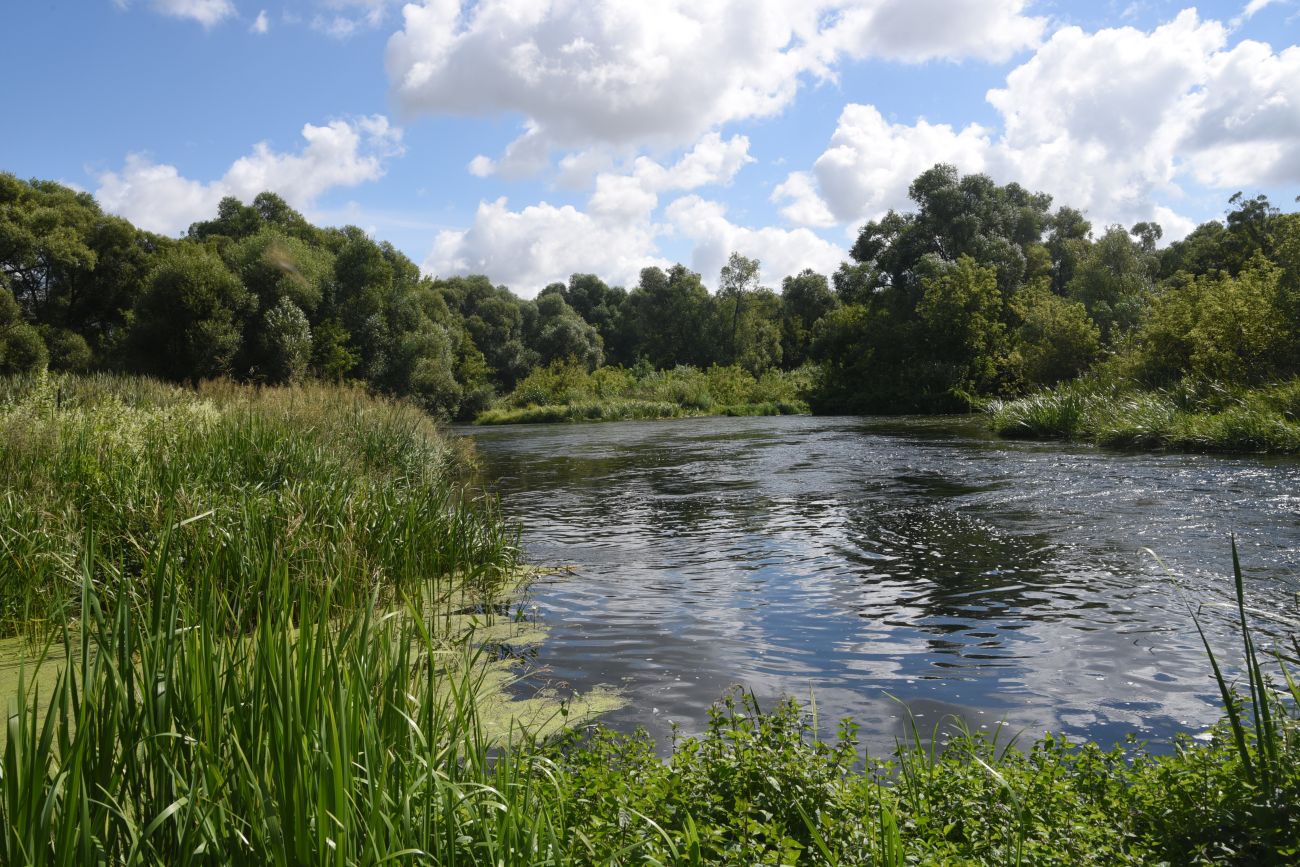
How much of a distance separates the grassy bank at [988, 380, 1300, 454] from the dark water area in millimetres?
1335

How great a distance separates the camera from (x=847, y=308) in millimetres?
53281

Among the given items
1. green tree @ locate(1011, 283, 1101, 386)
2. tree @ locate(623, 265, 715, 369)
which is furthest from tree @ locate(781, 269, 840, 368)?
green tree @ locate(1011, 283, 1101, 386)

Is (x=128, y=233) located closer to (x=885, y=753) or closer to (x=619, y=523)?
(x=619, y=523)

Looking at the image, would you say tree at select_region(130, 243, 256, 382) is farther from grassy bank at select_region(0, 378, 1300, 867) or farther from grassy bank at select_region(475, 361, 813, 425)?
grassy bank at select_region(0, 378, 1300, 867)

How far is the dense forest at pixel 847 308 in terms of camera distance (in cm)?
2606

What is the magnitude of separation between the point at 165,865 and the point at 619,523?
1063cm

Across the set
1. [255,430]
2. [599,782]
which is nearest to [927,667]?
[599,782]

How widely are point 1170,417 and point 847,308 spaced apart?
34394mm

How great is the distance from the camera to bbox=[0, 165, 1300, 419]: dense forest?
26062mm

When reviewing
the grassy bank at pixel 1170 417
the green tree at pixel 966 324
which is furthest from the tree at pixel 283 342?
the green tree at pixel 966 324

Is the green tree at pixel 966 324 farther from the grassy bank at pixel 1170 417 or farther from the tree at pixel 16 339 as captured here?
the tree at pixel 16 339

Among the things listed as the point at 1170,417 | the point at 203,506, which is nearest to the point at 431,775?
the point at 203,506

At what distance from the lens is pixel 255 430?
10.1 metres

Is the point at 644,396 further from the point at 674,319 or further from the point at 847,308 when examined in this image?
the point at 674,319
